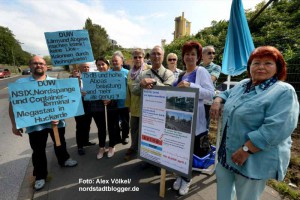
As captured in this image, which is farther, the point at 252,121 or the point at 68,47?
the point at 68,47

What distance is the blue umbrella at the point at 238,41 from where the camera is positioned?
10.4ft

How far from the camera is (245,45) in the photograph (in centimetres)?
317

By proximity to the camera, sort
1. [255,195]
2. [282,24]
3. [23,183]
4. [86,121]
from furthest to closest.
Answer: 1. [282,24]
2. [86,121]
3. [23,183]
4. [255,195]

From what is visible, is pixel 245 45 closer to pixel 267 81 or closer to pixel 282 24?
pixel 267 81

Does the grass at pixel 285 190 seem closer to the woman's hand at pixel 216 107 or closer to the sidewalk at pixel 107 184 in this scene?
the sidewalk at pixel 107 184

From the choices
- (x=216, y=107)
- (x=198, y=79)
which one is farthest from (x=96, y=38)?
(x=216, y=107)

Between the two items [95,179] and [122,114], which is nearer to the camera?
[95,179]

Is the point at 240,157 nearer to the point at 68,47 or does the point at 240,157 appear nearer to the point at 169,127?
the point at 169,127

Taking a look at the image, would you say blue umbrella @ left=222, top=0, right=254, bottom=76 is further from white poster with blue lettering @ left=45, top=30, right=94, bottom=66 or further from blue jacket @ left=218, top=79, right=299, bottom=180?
white poster with blue lettering @ left=45, top=30, right=94, bottom=66

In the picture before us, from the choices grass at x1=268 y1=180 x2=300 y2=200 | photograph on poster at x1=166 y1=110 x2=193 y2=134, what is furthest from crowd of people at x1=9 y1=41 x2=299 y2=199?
grass at x1=268 y1=180 x2=300 y2=200

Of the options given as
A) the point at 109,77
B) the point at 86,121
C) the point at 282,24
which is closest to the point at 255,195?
the point at 109,77

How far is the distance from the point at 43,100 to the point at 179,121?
198 cm

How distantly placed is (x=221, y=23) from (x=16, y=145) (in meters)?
17.1

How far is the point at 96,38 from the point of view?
35.7m
